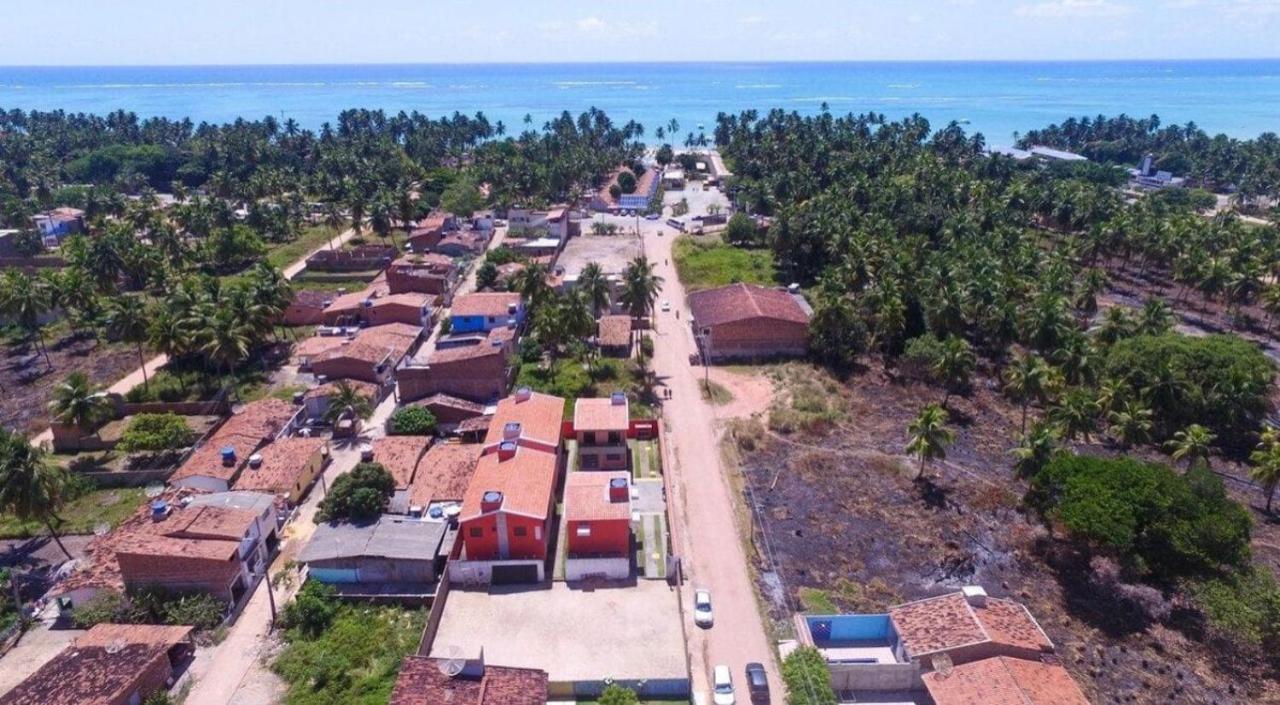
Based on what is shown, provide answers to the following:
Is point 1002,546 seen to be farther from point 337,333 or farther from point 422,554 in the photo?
point 337,333

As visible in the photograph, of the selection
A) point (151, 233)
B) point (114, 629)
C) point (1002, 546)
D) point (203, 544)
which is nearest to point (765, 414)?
point (1002, 546)

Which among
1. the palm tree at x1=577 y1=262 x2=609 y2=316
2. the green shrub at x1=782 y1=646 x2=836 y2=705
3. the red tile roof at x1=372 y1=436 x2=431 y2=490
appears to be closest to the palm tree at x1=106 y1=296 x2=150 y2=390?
the red tile roof at x1=372 y1=436 x2=431 y2=490

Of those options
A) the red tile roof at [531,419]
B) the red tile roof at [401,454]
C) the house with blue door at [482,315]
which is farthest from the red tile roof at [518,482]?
the house with blue door at [482,315]

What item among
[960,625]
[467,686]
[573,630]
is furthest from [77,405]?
[960,625]

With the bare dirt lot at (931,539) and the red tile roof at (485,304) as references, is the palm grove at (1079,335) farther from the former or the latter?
the red tile roof at (485,304)

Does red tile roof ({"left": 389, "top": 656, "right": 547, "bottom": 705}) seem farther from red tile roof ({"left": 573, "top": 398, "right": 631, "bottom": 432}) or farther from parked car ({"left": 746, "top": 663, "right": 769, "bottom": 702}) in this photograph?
red tile roof ({"left": 573, "top": 398, "right": 631, "bottom": 432})
